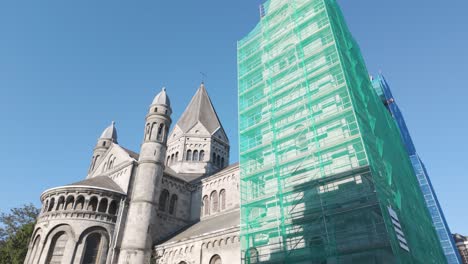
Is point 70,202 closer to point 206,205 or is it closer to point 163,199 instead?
point 163,199

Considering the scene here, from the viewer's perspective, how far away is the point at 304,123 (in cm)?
Answer: 1712

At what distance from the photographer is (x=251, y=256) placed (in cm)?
1547

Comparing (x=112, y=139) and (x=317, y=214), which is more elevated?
(x=112, y=139)

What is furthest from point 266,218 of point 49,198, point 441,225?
point 441,225

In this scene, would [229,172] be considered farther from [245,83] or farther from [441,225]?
[441,225]

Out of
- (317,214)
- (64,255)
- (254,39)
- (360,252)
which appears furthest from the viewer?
(254,39)

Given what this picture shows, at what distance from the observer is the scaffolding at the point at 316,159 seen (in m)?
13.2

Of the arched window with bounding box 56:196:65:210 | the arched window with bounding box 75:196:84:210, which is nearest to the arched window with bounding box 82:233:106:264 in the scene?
the arched window with bounding box 75:196:84:210

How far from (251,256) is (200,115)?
981 inches

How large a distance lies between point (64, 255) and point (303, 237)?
16107 millimetres

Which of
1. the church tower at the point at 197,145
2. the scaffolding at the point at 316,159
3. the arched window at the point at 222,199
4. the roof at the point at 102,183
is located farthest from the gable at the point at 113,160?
the scaffolding at the point at 316,159

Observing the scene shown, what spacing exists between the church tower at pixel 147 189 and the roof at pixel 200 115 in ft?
30.0

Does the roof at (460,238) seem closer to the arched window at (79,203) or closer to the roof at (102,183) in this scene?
the roof at (102,183)

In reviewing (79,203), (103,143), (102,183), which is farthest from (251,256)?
(103,143)
